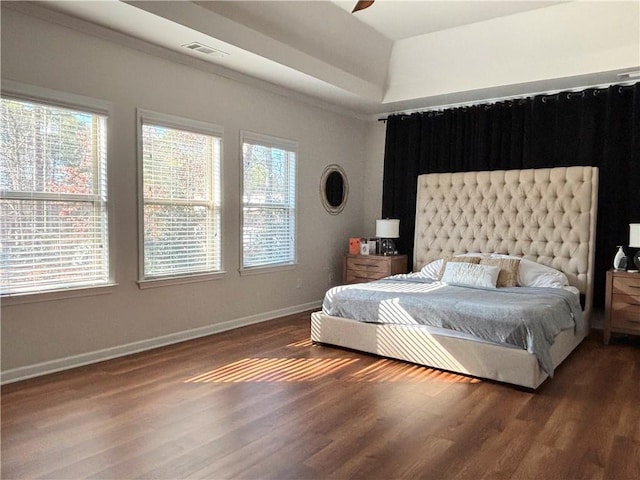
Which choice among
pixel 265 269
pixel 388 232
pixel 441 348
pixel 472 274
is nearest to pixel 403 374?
pixel 441 348

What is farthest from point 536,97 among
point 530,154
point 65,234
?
point 65,234

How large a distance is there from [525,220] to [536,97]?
4.43 ft

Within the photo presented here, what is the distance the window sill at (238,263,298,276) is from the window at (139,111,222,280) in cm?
35

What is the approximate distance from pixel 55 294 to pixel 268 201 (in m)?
2.39

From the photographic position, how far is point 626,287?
167 inches

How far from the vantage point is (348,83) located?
5.17m

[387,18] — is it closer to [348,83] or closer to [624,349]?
[348,83]

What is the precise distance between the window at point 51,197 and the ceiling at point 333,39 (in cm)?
75

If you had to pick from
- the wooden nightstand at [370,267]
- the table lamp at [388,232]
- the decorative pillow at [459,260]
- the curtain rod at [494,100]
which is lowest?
the wooden nightstand at [370,267]

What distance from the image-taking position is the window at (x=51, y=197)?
10.6 feet

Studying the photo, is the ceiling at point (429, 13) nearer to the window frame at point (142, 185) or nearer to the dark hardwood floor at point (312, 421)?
the window frame at point (142, 185)

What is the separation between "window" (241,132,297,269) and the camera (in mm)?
4996

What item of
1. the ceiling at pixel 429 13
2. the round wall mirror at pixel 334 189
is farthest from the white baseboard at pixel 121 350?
the ceiling at pixel 429 13

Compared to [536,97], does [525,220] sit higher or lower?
lower
